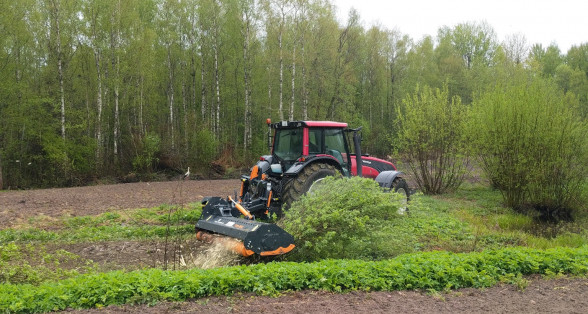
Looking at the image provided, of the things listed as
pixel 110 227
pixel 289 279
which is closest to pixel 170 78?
pixel 110 227

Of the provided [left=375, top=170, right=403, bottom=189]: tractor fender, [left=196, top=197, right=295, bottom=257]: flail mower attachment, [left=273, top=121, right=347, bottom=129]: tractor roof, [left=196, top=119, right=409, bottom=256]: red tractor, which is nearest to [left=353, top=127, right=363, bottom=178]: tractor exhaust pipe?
[left=196, top=119, right=409, bottom=256]: red tractor

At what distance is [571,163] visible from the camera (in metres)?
12.1

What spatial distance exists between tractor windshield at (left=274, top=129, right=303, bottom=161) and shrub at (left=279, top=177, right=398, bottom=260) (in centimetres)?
193

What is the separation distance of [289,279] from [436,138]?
11527 millimetres

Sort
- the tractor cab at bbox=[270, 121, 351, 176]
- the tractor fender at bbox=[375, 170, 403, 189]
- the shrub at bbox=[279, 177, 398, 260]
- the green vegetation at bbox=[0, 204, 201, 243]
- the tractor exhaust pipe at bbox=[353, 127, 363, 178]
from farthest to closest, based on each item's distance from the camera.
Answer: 1. the tractor fender at bbox=[375, 170, 403, 189]
2. the tractor exhaust pipe at bbox=[353, 127, 363, 178]
3. the tractor cab at bbox=[270, 121, 351, 176]
4. the green vegetation at bbox=[0, 204, 201, 243]
5. the shrub at bbox=[279, 177, 398, 260]

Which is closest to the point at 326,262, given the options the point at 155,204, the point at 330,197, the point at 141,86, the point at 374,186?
the point at 330,197

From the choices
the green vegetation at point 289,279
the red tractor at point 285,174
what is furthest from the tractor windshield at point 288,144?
the green vegetation at point 289,279

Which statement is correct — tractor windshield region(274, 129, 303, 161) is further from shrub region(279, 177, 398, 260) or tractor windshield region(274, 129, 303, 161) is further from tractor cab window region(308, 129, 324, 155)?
shrub region(279, 177, 398, 260)

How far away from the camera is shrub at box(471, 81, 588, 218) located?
12.0 metres

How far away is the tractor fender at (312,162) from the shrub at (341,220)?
1076 mm

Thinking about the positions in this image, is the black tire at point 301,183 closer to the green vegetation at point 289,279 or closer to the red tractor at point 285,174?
the red tractor at point 285,174

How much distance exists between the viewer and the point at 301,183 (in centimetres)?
762

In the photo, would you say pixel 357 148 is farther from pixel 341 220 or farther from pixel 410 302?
pixel 410 302

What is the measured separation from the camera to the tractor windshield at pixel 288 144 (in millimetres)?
8422
